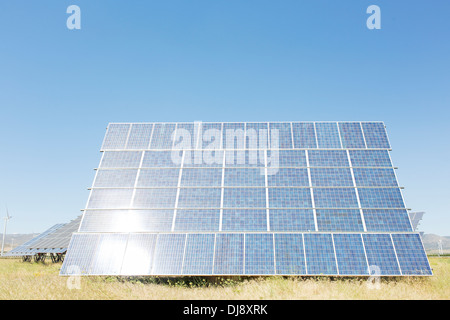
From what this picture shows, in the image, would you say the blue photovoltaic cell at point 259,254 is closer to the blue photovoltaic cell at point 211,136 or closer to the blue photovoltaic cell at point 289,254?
the blue photovoltaic cell at point 289,254

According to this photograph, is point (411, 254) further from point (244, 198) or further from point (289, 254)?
point (244, 198)

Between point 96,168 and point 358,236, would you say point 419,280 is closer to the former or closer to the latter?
point 358,236

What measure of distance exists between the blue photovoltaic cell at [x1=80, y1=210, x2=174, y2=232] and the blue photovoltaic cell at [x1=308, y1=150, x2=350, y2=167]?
975 centimetres

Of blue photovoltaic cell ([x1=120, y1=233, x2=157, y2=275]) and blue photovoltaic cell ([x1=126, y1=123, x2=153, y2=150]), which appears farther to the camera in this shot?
blue photovoltaic cell ([x1=126, y1=123, x2=153, y2=150])

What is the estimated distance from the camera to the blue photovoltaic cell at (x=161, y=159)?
19.6m

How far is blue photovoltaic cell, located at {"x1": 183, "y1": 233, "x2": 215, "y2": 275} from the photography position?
49.4 feet

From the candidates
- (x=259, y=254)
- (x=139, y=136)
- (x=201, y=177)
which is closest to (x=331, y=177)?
(x=259, y=254)

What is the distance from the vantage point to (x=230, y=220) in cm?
1680

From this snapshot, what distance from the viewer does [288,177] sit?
733 inches

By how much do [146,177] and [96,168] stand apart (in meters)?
3.50

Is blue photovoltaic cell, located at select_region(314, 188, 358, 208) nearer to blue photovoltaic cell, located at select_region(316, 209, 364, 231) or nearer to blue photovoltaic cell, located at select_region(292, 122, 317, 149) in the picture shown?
blue photovoltaic cell, located at select_region(316, 209, 364, 231)

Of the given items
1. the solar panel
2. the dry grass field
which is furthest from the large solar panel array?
the solar panel
